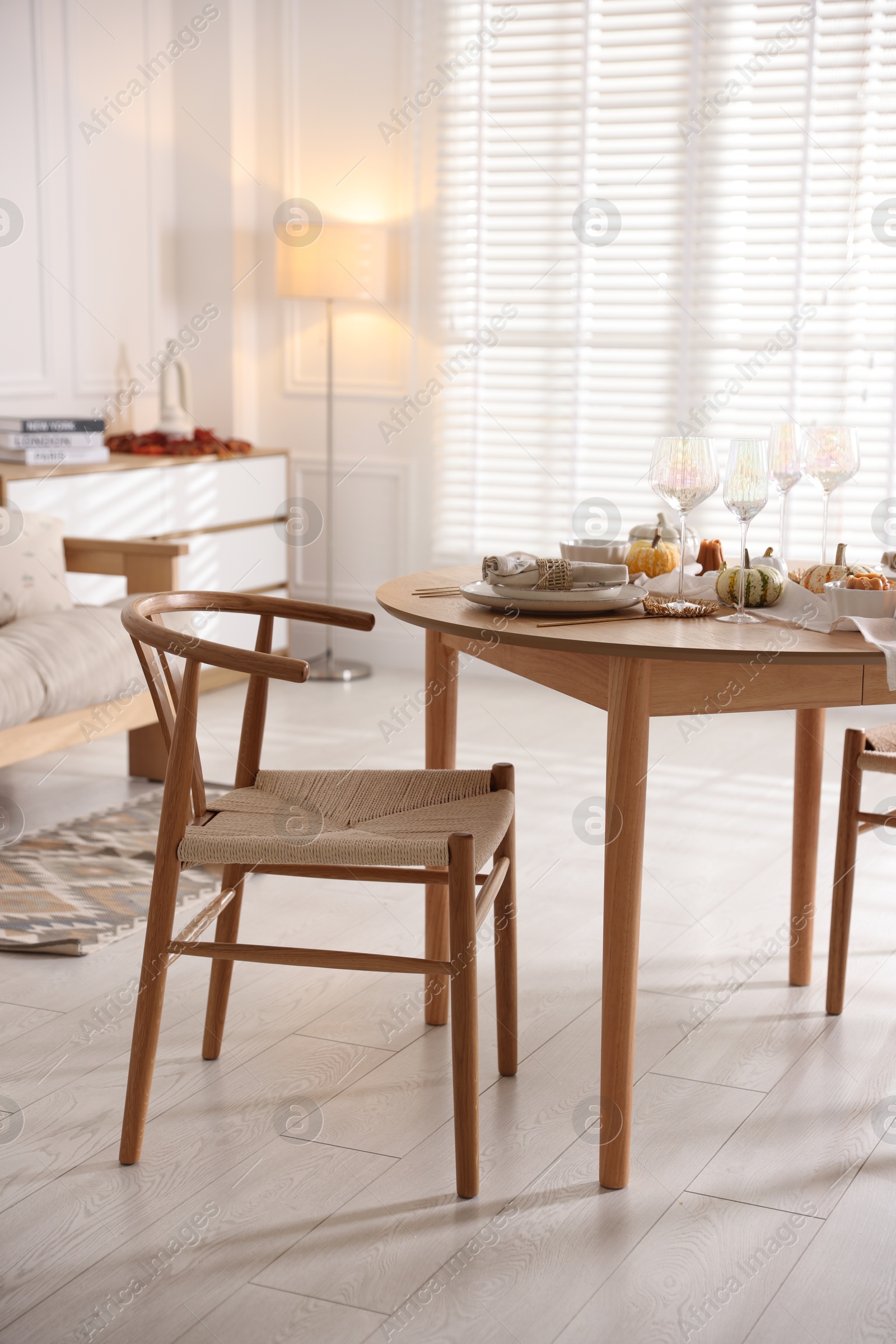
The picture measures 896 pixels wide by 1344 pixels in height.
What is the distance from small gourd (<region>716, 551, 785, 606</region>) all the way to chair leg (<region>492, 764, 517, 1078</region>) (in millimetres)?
432

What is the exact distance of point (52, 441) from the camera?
160 inches

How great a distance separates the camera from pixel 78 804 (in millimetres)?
3455

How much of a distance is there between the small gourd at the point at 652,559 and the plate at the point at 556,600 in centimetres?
26

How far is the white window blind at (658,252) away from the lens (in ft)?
14.5

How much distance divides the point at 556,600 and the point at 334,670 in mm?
3262

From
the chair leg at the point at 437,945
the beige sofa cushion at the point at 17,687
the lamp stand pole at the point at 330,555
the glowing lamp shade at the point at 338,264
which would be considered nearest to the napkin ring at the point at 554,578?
the chair leg at the point at 437,945

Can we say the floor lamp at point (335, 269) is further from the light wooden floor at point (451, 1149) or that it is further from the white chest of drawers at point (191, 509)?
the light wooden floor at point (451, 1149)

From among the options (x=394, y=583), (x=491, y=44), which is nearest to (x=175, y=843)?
(x=394, y=583)

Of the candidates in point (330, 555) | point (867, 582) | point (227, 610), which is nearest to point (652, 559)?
point (867, 582)

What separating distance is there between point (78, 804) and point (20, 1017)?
1229 mm

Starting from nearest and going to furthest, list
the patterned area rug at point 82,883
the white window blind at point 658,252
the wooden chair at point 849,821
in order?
the wooden chair at point 849,821
the patterned area rug at point 82,883
the white window blind at point 658,252

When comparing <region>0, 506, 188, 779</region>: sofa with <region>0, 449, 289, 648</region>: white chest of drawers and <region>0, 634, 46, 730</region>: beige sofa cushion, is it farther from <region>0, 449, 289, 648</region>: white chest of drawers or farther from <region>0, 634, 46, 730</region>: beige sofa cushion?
<region>0, 449, 289, 648</region>: white chest of drawers

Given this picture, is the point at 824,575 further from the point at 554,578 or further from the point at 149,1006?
the point at 149,1006

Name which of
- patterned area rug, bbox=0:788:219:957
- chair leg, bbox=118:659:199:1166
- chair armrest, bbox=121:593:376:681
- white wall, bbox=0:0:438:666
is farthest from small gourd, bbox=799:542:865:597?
white wall, bbox=0:0:438:666
